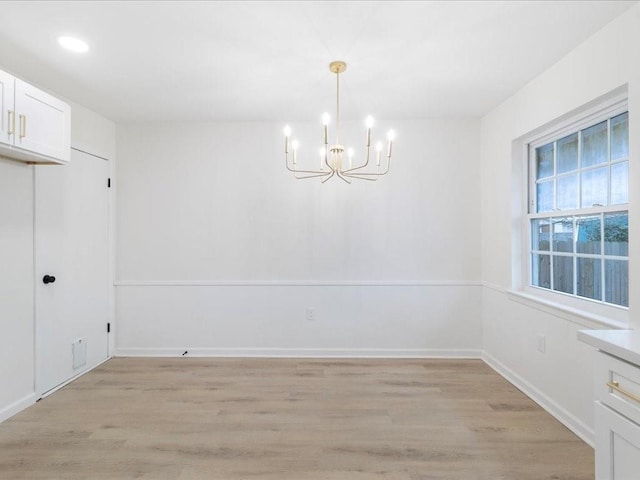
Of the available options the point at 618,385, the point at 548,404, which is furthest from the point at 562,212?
the point at 618,385

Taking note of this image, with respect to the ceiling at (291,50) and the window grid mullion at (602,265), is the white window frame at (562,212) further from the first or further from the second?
the ceiling at (291,50)

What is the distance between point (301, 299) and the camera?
3646 mm

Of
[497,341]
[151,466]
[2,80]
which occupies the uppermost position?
[2,80]

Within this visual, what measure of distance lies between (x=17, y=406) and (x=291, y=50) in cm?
318

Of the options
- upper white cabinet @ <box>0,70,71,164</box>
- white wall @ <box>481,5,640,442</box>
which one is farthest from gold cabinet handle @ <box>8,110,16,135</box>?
white wall @ <box>481,5,640,442</box>

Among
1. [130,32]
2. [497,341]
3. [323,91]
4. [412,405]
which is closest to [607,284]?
[497,341]

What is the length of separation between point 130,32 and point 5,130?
948 millimetres

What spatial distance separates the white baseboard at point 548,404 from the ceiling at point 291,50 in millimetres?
2416

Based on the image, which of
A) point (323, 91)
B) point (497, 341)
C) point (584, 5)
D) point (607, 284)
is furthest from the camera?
point (497, 341)

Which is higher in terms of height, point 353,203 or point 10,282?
point 353,203

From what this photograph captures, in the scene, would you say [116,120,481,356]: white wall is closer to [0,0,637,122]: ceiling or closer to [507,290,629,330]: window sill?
[0,0,637,122]: ceiling

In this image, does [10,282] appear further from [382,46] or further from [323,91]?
[382,46]

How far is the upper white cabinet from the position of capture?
204 centimetres

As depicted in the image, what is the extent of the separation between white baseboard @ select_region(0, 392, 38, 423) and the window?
13.4 ft
